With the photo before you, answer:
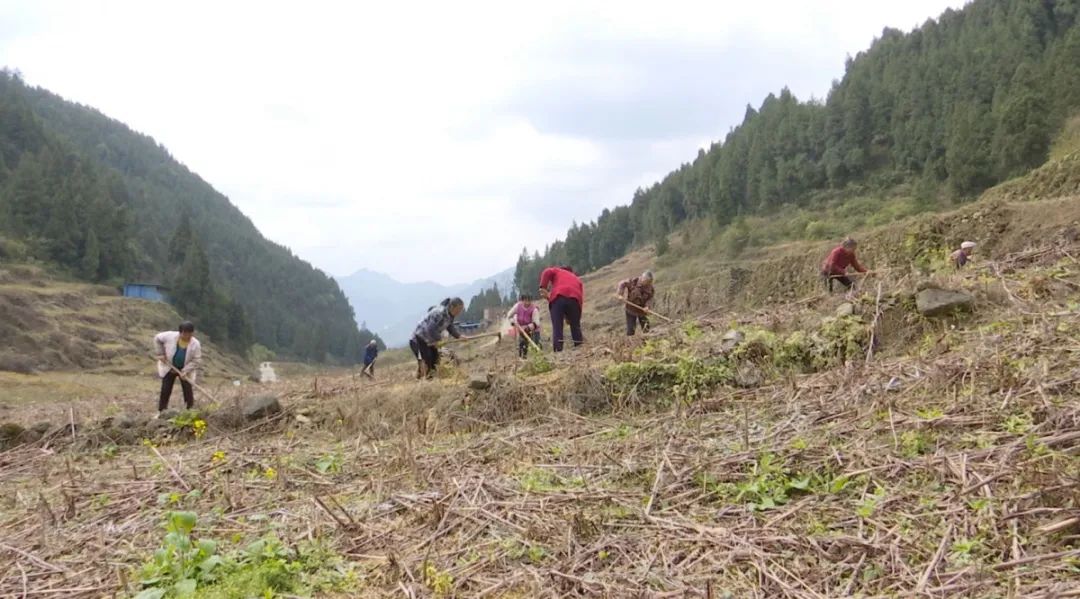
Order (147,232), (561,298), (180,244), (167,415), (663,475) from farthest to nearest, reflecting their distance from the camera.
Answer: (147,232), (180,244), (561,298), (167,415), (663,475)

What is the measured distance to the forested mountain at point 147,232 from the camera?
57844 mm

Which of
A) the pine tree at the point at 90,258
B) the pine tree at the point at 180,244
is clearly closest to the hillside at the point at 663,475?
the pine tree at the point at 90,258

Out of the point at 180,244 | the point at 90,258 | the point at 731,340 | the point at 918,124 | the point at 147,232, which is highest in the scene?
the point at 147,232

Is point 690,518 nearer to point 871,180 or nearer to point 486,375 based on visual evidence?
→ point 486,375

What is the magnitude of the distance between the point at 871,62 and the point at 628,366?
71.6 metres

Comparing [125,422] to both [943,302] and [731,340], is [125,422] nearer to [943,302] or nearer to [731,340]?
[731,340]

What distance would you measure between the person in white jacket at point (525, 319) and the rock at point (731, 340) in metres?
3.79

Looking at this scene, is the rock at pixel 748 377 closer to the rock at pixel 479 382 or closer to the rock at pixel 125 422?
the rock at pixel 479 382

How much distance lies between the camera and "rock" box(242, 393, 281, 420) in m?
8.00

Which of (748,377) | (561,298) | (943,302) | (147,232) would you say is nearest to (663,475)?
(748,377)

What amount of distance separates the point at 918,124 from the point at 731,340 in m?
49.8

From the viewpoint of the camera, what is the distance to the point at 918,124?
162 ft

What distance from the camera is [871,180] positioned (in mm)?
53656

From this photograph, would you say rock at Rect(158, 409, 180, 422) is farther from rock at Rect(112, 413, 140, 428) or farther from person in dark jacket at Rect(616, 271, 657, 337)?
person in dark jacket at Rect(616, 271, 657, 337)
